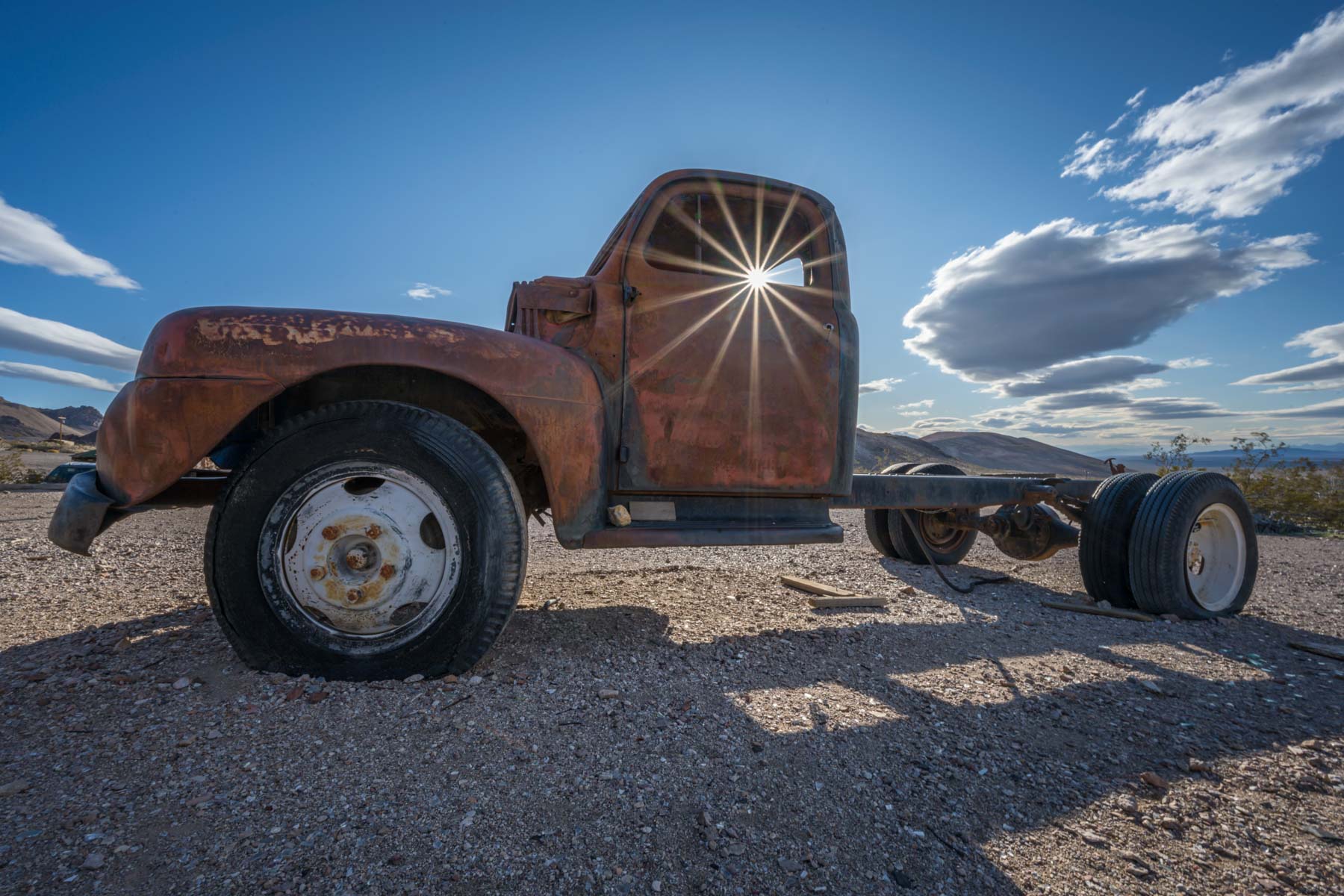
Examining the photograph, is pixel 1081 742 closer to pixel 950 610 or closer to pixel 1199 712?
pixel 1199 712

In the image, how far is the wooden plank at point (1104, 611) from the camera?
380cm

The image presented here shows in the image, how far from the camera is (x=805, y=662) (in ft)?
8.78

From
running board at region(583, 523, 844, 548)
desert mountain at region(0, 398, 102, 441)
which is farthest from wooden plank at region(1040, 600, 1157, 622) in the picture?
desert mountain at region(0, 398, 102, 441)

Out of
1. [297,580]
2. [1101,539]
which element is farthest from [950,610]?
[297,580]

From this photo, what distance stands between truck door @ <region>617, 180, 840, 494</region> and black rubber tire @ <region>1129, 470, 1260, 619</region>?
93.6 inches

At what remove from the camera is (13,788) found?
1.45m

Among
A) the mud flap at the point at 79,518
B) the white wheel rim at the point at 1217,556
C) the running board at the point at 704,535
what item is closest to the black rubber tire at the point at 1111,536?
the white wheel rim at the point at 1217,556

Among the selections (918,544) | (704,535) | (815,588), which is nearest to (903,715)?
(704,535)

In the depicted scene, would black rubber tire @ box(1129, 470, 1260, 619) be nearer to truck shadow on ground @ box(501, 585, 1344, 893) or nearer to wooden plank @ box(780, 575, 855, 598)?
truck shadow on ground @ box(501, 585, 1344, 893)

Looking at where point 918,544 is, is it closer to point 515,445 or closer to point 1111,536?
point 1111,536

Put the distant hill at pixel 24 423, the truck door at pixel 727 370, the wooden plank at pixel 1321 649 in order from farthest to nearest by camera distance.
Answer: the distant hill at pixel 24 423, the wooden plank at pixel 1321 649, the truck door at pixel 727 370

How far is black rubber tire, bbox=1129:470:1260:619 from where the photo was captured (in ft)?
12.6

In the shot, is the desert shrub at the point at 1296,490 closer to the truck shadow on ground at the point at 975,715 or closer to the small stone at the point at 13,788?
the truck shadow on ground at the point at 975,715

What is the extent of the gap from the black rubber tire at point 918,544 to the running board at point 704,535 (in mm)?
2639
